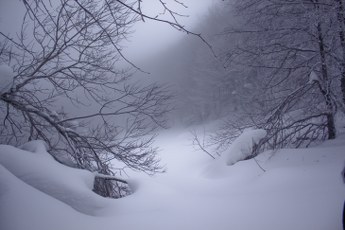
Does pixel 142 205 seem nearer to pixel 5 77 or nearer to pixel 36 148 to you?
pixel 36 148

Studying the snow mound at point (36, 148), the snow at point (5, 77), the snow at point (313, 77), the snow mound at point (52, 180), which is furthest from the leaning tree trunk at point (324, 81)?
the snow at point (5, 77)

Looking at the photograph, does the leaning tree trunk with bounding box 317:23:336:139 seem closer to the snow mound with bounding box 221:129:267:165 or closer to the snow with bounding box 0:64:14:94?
the snow mound with bounding box 221:129:267:165

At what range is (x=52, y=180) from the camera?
374 centimetres

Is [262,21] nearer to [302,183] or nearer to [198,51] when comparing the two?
[302,183]

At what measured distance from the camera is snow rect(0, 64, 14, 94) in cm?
541

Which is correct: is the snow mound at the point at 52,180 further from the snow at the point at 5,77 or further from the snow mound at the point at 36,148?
the snow at the point at 5,77

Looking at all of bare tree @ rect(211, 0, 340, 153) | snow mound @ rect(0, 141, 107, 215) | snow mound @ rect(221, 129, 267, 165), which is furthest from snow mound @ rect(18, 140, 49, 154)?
bare tree @ rect(211, 0, 340, 153)

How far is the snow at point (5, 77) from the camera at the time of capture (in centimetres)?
541

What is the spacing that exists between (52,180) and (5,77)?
2.74m

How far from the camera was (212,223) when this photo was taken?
3.56 meters

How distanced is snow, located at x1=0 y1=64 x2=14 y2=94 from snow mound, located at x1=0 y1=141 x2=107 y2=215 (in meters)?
2.00

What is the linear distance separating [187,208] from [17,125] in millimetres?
4747

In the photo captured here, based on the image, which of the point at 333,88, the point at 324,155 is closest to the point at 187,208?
the point at 324,155

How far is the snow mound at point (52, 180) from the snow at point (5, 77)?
78.6 inches
